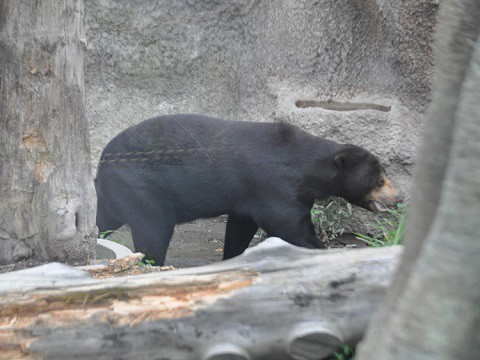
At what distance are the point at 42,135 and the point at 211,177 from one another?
5.60 ft

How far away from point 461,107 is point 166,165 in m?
3.49

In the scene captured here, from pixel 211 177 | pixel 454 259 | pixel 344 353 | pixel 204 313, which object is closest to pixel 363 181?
pixel 211 177

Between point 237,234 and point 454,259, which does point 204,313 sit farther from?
point 237,234

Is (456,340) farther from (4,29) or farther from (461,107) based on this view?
(4,29)

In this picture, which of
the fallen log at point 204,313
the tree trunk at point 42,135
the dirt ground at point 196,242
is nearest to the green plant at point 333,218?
the dirt ground at point 196,242

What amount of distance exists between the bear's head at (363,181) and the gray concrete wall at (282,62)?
84 cm

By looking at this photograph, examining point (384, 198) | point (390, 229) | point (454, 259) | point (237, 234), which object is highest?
point (454, 259)

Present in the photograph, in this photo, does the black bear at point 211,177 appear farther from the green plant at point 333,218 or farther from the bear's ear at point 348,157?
the green plant at point 333,218

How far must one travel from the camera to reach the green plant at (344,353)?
2.65m

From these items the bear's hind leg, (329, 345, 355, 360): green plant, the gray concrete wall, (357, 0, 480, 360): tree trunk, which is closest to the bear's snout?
the gray concrete wall

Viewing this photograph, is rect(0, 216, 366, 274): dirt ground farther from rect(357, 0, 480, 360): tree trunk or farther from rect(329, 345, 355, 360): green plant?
rect(357, 0, 480, 360): tree trunk

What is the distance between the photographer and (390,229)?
5.45 m

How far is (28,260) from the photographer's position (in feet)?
11.6

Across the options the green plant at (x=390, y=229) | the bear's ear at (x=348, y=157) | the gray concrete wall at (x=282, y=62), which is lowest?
the green plant at (x=390, y=229)
